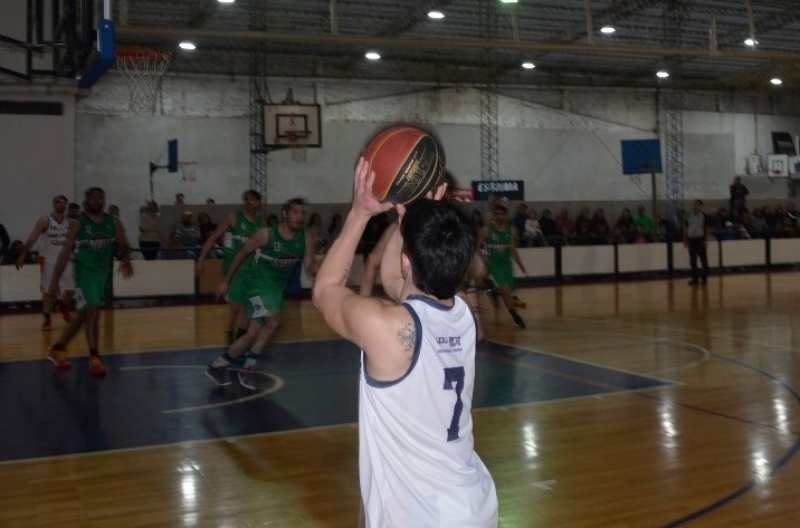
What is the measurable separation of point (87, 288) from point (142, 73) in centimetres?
1056

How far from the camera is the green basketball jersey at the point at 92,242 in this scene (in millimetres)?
A: 9273

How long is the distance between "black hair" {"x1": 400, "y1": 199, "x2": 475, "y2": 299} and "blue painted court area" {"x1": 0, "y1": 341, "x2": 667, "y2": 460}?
180 inches

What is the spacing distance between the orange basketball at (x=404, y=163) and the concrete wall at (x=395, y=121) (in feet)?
52.9

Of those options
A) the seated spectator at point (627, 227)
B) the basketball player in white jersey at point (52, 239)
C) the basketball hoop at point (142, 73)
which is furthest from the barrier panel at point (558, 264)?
the basketball hoop at point (142, 73)

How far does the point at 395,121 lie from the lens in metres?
24.0

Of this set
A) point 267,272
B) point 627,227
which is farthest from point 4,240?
point 627,227

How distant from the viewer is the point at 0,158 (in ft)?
57.6

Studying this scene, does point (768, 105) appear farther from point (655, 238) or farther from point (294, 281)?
Answer: point (294, 281)

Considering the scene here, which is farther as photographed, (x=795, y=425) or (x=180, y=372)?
(x=180, y=372)

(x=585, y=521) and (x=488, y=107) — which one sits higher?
(x=488, y=107)

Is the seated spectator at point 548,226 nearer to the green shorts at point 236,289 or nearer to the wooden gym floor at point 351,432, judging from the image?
the wooden gym floor at point 351,432

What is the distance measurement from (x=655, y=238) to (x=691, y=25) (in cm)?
523

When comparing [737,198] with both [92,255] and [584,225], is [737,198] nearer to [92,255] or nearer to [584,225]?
[584,225]

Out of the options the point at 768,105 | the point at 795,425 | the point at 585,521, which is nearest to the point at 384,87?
the point at 768,105
